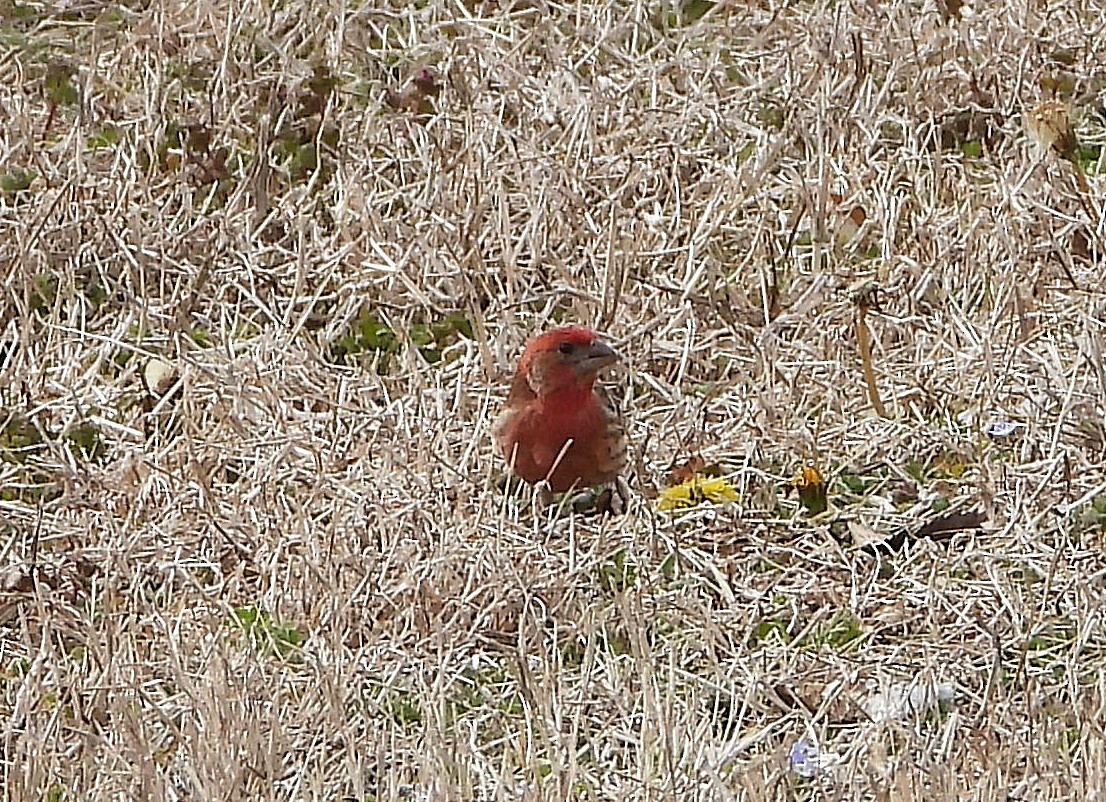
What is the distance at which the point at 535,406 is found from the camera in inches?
200

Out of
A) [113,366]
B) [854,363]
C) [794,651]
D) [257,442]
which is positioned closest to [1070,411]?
[854,363]

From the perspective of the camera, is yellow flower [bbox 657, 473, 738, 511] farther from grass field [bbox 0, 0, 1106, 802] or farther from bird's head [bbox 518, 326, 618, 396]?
bird's head [bbox 518, 326, 618, 396]

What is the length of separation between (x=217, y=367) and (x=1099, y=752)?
2.59 metres

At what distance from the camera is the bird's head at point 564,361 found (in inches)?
200

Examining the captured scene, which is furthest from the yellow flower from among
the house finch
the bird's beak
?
the bird's beak

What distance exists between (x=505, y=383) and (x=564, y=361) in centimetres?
54

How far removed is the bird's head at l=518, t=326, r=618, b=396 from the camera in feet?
16.6

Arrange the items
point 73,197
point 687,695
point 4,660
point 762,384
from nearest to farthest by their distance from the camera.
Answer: point 687,695, point 4,660, point 762,384, point 73,197

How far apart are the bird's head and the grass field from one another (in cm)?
23

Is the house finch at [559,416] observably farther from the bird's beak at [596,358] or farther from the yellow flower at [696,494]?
the yellow flower at [696,494]

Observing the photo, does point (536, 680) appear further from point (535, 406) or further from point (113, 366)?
point (113, 366)

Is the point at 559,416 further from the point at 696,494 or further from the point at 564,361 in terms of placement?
the point at 696,494

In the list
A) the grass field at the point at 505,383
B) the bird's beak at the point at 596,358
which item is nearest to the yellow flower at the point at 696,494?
the grass field at the point at 505,383

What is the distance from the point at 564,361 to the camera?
16.7 feet
